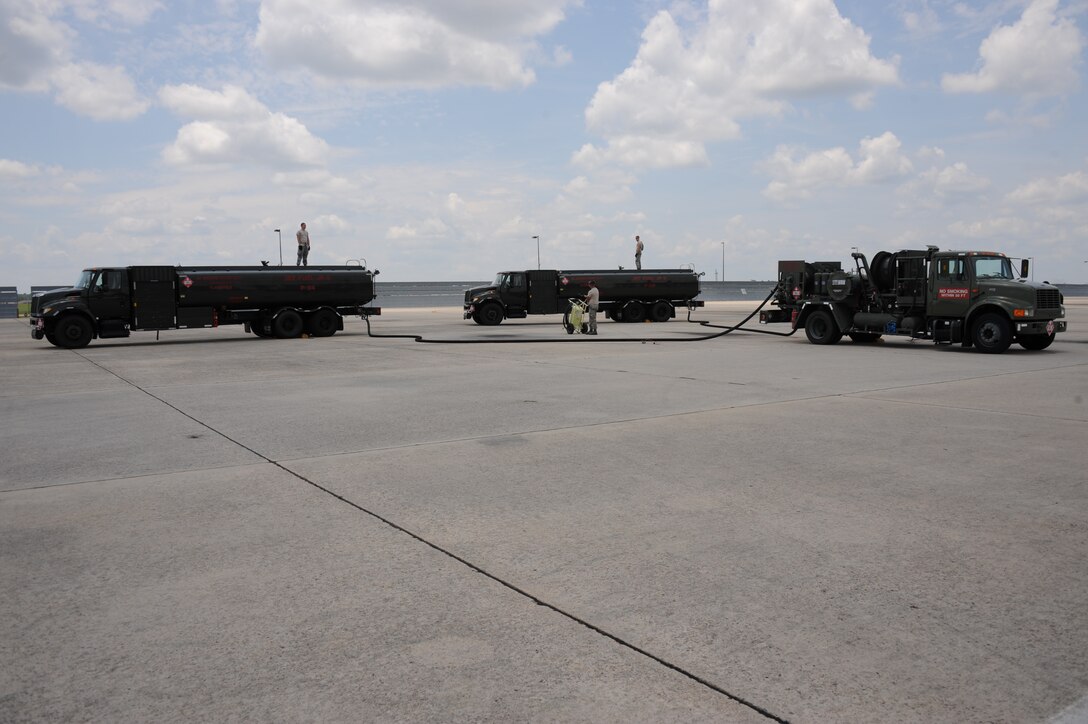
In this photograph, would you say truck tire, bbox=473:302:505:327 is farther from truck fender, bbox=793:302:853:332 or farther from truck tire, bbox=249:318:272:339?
truck fender, bbox=793:302:853:332

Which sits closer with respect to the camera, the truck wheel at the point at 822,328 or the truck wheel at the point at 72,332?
the truck wheel at the point at 822,328

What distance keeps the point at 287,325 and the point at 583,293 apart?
13.4 meters

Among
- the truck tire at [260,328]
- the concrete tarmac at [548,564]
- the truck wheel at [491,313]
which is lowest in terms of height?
the concrete tarmac at [548,564]

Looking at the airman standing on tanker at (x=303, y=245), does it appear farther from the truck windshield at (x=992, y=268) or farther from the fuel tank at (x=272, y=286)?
the truck windshield at (x=992, y=268)

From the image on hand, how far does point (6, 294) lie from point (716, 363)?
5428 centimetres

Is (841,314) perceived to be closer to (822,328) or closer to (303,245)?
(822,328)

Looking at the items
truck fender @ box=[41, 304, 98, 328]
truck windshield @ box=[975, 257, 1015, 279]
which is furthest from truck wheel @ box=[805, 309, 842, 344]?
truck fender @ box=[41, 304, 98, 328]

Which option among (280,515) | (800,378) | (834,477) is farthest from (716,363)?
(280,515)

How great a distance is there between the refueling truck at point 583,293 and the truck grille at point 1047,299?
18763mm

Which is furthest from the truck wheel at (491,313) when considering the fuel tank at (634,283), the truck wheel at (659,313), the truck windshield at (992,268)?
the truck windshield at (992,268)

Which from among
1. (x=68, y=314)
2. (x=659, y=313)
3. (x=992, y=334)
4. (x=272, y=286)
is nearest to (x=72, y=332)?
(x=68, y=314)

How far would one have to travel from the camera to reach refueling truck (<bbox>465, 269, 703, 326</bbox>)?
112 ft

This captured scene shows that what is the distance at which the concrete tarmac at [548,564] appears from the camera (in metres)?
3.25

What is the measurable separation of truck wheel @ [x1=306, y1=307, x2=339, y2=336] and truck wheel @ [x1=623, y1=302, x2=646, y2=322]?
13.6m
